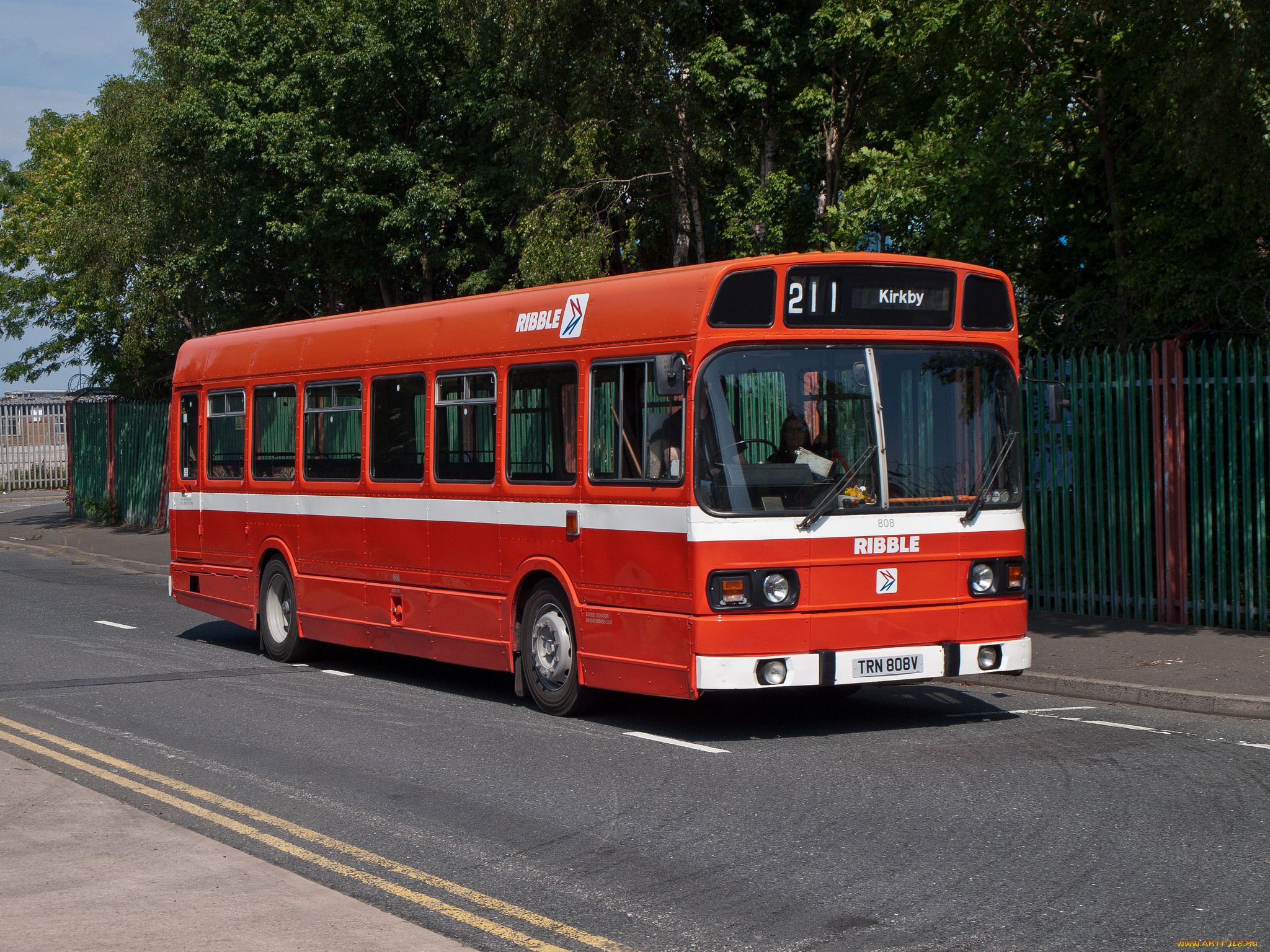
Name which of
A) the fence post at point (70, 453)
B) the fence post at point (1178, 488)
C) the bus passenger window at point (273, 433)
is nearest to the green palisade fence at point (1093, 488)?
the fence post at point (1178, 488)

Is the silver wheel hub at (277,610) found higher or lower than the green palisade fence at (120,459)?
lower

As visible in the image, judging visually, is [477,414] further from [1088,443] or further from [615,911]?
[1088,443]

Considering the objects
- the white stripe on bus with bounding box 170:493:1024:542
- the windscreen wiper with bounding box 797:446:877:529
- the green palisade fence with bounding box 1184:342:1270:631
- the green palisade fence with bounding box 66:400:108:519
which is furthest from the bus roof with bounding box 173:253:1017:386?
the green palisade fence with bounding box 66:400:108:519

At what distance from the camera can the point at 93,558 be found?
1032 inches

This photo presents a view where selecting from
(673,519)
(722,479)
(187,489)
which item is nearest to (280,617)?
(187,489)

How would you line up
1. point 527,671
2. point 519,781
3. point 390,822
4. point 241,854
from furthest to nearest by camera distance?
point 527,671 < point 519,781 < point 390,822 < point 241,854

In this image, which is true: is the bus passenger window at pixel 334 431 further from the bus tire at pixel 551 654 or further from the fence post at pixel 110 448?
the fence post at pixel 110 448

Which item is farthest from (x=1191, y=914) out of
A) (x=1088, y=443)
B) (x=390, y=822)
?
(x=1088, y=443)

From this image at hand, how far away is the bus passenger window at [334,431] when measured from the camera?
12.2m

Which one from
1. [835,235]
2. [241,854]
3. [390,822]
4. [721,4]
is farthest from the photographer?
[721,4]

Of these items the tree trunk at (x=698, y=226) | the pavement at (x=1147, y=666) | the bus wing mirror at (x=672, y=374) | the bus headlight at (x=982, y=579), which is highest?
the tree trunk at (x=698, y=226)

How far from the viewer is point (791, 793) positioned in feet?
24.5

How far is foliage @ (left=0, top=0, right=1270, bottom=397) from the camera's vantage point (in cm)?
1507

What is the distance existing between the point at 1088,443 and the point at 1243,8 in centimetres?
443
